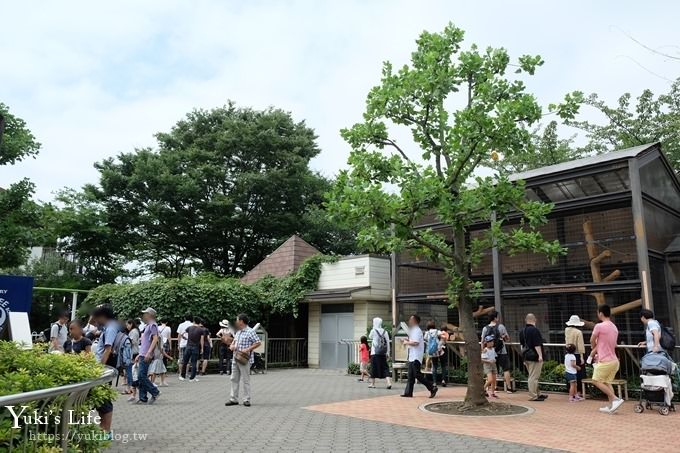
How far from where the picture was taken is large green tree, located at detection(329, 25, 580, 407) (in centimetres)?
880

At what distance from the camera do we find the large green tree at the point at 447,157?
8805 mm

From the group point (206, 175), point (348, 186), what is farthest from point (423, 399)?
point (206, 175)

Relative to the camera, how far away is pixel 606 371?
29.7 ft

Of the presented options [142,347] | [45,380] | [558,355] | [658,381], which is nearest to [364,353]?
[558,355]

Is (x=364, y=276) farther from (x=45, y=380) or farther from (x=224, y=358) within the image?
(x=45, y=380)

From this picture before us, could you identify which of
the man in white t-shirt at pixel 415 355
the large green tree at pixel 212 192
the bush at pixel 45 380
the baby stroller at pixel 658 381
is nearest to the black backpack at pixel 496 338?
the man in white t-shirt at pixel 415 355

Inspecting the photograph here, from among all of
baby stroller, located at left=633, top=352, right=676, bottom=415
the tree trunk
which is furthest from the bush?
baby stroller, located at left=633, top=352, right=676, bottom=415

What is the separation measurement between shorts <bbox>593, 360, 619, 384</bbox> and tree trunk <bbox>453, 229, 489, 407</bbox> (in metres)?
1.96

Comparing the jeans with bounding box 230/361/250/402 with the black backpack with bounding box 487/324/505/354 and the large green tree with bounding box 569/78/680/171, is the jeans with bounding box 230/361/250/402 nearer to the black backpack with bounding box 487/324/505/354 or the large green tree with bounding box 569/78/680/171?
the black backpack with bounding box 487/324/505/354

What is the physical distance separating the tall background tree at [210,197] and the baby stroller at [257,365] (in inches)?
566

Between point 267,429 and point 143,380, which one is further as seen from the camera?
point 143,380

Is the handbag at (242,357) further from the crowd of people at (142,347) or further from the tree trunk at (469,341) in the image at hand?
the tree trunk at (469,341)

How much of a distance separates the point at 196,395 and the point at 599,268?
394 inches

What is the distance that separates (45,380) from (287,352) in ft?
55.7
